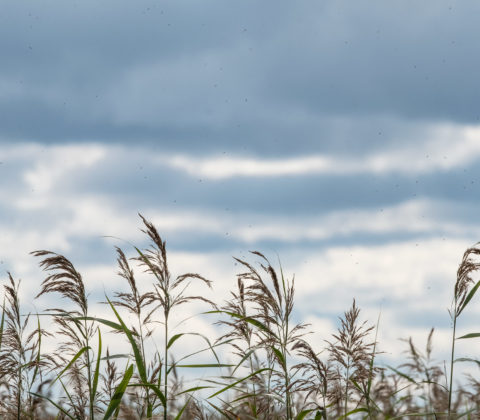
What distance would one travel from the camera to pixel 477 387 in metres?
5.16

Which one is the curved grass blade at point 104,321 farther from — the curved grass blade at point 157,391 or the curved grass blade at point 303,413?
the curved grass blade at point 303,413

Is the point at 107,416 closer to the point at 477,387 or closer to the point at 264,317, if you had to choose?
the point at 264,317

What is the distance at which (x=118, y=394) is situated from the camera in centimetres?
360

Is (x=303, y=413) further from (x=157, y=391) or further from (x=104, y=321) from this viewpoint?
(x=104, y=321)

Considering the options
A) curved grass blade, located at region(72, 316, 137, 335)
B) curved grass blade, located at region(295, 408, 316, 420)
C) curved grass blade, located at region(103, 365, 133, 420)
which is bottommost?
curved grass blade, located at region(295, 408, 316, 420)

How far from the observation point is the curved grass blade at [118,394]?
3.57m

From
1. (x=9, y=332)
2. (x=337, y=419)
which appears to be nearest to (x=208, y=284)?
(x=337, y=419)

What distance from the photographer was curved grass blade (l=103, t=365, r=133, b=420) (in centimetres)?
357

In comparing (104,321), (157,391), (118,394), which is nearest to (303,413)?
(157,391)

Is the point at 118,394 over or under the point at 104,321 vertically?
under

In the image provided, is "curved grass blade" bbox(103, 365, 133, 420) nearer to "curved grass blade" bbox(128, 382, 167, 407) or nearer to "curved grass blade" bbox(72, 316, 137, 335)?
"curved grass blade" bbox(128, 382, 167, 407)

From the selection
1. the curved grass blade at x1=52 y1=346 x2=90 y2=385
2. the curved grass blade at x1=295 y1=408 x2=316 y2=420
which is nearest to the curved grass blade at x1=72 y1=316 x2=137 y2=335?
the curved grass blade at x1=52 y1=346 x2=90 y2=385

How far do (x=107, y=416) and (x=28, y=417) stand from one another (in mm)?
1403

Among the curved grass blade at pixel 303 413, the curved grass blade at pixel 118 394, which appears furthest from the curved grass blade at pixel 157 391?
the curved grass blade at pixel 303 413
